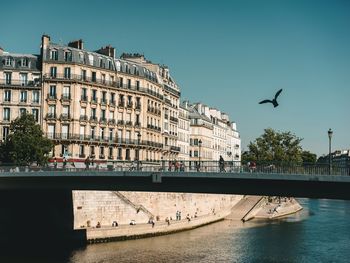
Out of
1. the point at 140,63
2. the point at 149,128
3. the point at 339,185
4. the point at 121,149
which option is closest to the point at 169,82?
the point at 140,63

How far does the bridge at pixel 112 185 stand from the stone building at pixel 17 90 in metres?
17.2

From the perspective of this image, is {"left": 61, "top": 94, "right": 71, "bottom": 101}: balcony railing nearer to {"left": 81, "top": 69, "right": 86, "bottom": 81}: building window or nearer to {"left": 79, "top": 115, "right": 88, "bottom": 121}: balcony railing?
{"left": 79, "top": 115, "right": 88, "bottom": 121}: balcony railing

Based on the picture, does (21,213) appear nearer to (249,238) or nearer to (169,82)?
(249,238)

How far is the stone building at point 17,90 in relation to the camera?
68.2m

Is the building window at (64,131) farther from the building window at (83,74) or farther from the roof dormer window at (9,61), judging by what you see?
the roof dormer window at (9,61)

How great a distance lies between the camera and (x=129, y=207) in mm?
60406

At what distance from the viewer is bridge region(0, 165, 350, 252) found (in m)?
33.3

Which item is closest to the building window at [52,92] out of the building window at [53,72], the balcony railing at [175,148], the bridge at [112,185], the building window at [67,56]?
the building window at [53,72]

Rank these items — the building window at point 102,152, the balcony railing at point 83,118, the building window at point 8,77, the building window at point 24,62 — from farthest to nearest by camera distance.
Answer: the building window at point 102,152, the building window at point 24,62, the balcony railing at point 83,118, the building window at point 8,77

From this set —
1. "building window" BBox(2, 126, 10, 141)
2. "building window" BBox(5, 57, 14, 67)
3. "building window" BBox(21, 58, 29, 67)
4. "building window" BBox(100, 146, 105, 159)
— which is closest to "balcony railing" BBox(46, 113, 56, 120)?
"building window" BBox(2, 126, 10, 141)

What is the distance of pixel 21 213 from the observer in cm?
5266

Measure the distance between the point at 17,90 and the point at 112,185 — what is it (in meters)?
32.4

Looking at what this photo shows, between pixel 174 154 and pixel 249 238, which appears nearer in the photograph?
pixel 249 238

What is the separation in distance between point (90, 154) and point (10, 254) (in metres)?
26.2
